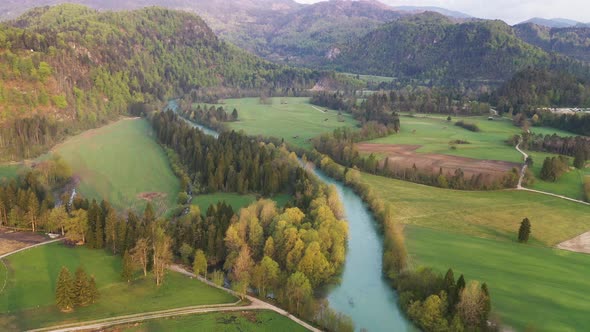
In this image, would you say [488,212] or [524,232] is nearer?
[524,232]

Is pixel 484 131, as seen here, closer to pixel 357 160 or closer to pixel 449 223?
pixel 357 160

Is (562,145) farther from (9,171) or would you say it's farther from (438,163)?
(9,171)

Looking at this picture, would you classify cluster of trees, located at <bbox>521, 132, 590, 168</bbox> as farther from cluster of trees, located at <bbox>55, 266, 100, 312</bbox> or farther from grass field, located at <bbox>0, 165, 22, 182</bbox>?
grass field, located at <bbox>0, 165, 22, 182</bbox>

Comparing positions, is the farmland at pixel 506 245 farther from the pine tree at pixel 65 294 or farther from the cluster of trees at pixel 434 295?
the pine tree at pixel 65 294

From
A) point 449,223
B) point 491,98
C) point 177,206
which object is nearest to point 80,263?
point 177,206

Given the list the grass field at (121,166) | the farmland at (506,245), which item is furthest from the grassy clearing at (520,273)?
the grass field at (121,166)

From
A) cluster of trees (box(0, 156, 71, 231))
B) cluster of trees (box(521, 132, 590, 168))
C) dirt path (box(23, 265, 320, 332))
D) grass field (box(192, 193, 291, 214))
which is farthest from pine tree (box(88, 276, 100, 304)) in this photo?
cluster of trees (box(521, 132, 590, 168))

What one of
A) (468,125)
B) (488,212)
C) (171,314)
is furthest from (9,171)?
(468,125)
